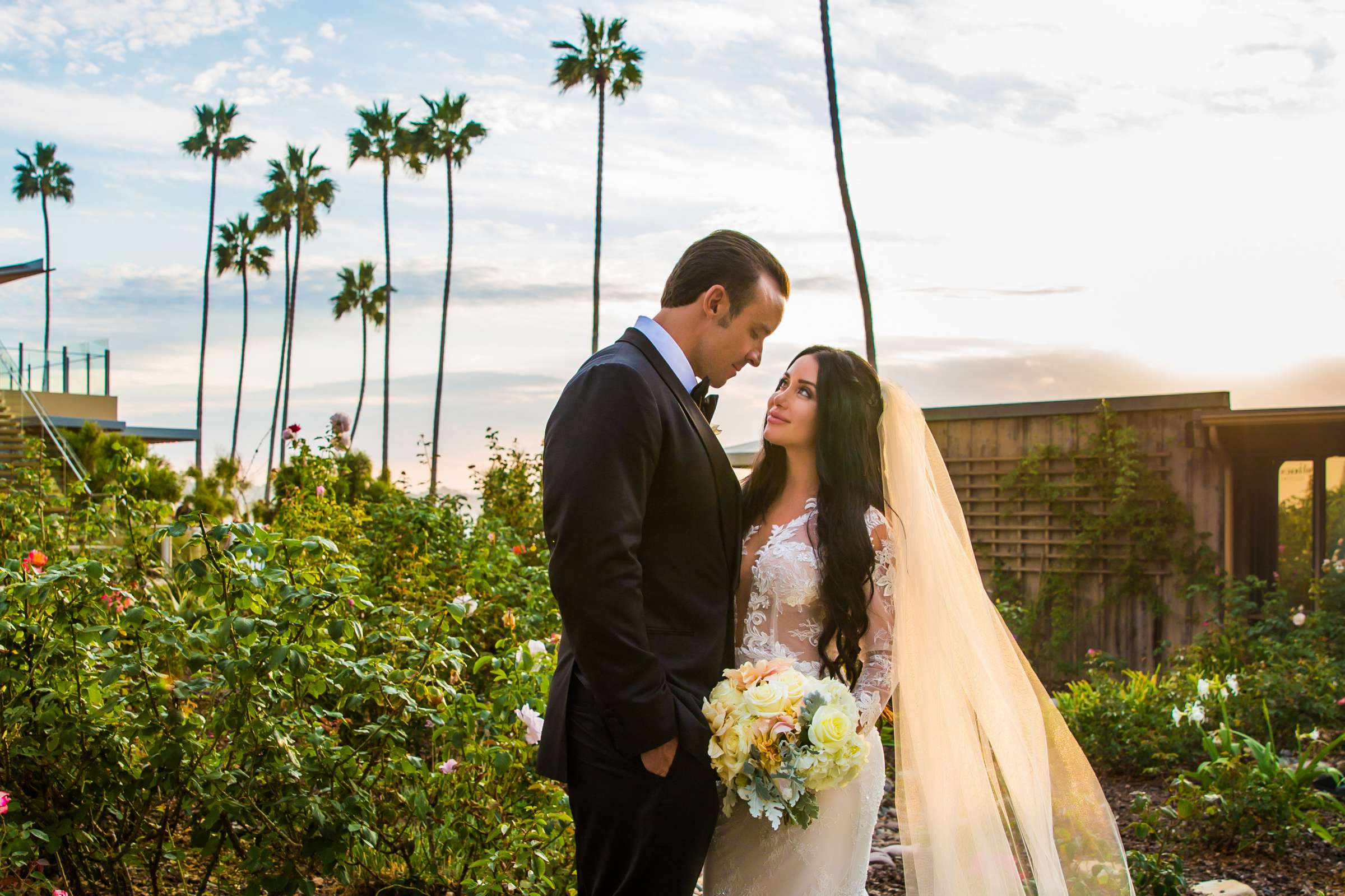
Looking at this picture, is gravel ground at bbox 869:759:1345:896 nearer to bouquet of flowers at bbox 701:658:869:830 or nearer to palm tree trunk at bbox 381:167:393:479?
bouquet of flowers at bbox 701:658:869:830

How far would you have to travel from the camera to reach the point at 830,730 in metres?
2.29

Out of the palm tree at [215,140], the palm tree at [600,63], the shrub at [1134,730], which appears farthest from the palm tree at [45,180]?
the shrub at [1134,730]

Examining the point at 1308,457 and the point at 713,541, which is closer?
the point at 713,541

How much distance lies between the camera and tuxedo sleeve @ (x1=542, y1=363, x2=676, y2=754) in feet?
6.68

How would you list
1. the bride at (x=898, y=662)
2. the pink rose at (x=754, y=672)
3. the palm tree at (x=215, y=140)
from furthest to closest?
1. the palm tree at (x=215, y=140)
2. the bride at (x=898, y=662)
3. the pink rose at (x=754, y=672)

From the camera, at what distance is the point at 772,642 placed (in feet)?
9.11

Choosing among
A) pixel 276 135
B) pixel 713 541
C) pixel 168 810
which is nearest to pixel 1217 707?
pixel 713 541

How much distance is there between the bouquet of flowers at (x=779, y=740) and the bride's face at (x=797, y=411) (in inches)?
31.9

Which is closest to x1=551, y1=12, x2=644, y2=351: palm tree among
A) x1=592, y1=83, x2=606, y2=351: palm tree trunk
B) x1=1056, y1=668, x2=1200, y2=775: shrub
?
x1=592, y1=83, x2=606, y2=351: palm tree trunk

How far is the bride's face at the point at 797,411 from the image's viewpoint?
9.93ft

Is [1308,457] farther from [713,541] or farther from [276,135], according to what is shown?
[276,135]

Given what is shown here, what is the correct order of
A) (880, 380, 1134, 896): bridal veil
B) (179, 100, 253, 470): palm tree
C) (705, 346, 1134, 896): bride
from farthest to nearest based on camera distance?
(179, 100, 253, 470): palm tree < (880, 380, 1134, 896): bridal veil < (705, 346, 1134, 896): bride

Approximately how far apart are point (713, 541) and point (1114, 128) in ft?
26.0

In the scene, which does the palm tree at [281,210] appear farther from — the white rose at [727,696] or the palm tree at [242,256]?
the white rose at [727,696]
